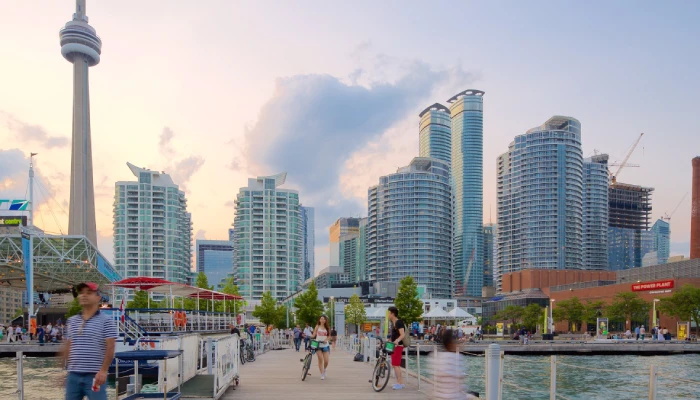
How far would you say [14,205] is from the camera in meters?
55.0

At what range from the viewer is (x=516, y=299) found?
12450 centimetres

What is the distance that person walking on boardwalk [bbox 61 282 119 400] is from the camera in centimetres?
660

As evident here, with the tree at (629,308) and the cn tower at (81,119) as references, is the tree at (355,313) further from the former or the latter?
the cn tower at (81,119)

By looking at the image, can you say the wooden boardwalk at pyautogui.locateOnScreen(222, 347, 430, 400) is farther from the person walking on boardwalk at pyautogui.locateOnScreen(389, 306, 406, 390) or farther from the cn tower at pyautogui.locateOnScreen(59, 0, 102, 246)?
the cn tower at pyautogui.locateOnScreen(59, 0, 102, 246)

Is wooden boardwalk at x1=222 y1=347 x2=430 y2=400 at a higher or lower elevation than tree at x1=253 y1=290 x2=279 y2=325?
higher

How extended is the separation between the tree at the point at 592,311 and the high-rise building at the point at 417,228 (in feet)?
306

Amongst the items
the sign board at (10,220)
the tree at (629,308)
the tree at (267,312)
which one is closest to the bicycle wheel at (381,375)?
the sign board at (10,220)

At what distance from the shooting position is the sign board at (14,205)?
54256 millimetres

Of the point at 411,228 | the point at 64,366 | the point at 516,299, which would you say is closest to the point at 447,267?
the point at 411,228

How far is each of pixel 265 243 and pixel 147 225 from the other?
31.2 metres

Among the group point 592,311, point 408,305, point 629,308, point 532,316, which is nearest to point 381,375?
point 408,305

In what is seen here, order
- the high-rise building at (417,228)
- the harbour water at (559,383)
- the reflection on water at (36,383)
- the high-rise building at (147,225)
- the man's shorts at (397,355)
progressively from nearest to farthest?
the man's shorts at (397,355)
the reflection on water at (36,383)
the harbour water at (559,383)
the high-rise building at (147,225)
the high-rise building at (417,228)

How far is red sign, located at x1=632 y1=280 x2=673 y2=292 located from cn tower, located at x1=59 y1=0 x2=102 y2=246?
11002cm

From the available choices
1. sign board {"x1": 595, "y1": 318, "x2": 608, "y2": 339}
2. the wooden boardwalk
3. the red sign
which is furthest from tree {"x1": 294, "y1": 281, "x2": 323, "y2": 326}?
the wooden boardwalk
